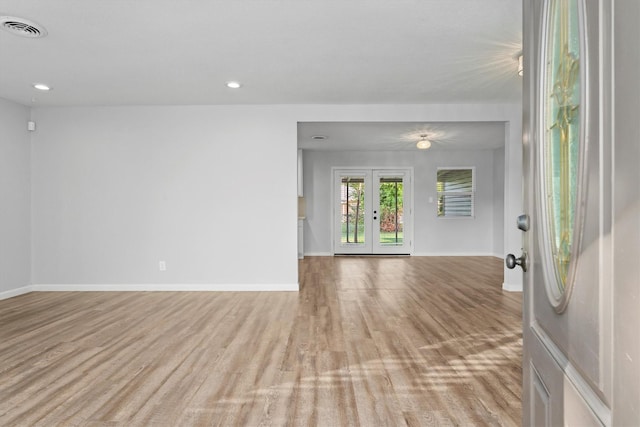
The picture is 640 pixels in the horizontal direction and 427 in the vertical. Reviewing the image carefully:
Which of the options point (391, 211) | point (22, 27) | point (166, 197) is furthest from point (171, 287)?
point (391, 211)

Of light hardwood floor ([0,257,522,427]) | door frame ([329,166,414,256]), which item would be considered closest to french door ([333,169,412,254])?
door frame ([329,166,414,256])

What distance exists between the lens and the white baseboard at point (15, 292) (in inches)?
182

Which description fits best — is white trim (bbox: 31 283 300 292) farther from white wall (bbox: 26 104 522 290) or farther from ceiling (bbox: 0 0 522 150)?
ceiling (bbox: 0 0 522 150)

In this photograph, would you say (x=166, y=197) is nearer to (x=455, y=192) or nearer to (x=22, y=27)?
(x=22, y=27)

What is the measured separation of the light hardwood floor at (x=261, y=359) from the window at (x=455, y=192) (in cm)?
419

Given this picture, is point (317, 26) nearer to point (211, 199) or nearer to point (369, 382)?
point (369, 382)

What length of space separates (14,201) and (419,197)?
7.23 metres

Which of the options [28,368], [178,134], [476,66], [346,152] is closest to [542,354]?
[28,368]

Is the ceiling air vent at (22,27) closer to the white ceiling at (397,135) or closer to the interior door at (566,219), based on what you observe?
the interior door at (566,219)

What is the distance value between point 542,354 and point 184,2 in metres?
2.73

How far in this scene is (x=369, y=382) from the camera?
232 centimetres

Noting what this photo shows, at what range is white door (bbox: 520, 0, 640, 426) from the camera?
57 cm

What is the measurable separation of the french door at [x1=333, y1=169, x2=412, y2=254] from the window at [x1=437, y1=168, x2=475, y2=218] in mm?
744

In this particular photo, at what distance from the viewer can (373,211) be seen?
8859 millimetres
